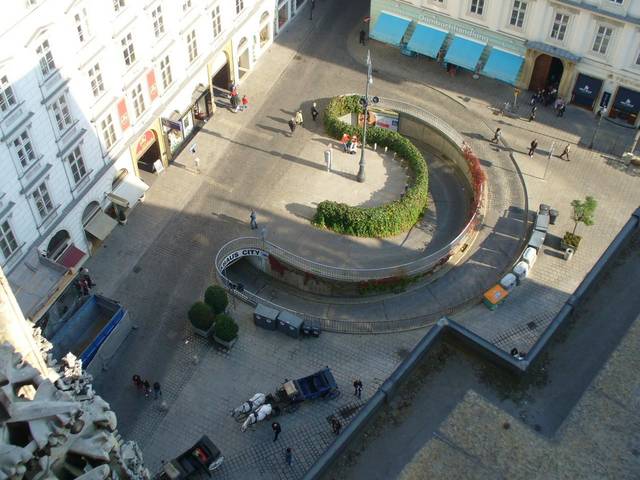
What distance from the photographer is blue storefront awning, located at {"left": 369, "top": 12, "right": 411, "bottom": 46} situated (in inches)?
2825

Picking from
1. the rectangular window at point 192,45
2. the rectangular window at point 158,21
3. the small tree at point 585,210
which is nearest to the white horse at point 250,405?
the small tree at point 585,210

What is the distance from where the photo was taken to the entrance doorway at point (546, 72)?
2709 inches

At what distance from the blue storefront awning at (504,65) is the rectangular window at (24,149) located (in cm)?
3834

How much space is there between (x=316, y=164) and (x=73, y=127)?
67.1 feet

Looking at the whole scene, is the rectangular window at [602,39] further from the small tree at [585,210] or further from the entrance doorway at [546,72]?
the small tree at [585,210]

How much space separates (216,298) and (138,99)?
15.9 meters

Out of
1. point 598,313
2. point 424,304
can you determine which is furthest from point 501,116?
point 598,313

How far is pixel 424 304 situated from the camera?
5572 centimetres

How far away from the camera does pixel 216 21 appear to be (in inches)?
2525

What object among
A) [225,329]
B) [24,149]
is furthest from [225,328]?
[24,149]

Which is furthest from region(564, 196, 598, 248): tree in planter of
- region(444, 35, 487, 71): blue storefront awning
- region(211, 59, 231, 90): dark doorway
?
region(211, 59, 231, 90): dark doorway

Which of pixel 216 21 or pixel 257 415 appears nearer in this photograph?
pixel 257 415

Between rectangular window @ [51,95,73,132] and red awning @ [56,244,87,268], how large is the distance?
8.25 metres

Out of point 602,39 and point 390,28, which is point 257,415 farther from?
point 602,39
